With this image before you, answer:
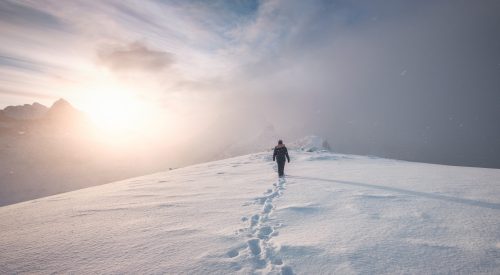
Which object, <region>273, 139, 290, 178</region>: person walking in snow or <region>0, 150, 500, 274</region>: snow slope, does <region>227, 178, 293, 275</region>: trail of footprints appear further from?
<region>273, 139, 290, 178</region>: person walking in snow

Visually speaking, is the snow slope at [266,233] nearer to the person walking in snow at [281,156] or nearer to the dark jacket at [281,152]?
the person walking in snow at [281,156]

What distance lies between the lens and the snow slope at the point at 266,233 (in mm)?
3680

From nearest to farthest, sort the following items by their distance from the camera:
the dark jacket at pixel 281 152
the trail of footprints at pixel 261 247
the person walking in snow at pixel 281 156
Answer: the trail of footprints at pixel 261 247, the person walking in snow at pixel 281 156, the dark jacket at pixel 281 152

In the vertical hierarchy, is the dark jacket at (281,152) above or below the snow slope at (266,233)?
above

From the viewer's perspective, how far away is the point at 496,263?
3480 mm

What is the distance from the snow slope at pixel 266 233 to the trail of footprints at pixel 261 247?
0.06 feet

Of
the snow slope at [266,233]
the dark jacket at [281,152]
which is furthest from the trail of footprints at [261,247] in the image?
the dark jacket at [281,152]

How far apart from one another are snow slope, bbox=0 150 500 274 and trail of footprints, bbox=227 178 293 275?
2cm

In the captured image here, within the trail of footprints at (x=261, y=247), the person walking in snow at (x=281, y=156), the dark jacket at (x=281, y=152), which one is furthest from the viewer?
the dark jacket at (x=281, y=152)

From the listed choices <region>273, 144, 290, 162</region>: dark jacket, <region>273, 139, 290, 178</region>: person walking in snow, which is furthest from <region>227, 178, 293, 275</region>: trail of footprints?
<region>273, 144, 290, 162</region>: dark jacket

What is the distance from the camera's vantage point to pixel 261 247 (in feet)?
14.2

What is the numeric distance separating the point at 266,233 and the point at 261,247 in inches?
27.2

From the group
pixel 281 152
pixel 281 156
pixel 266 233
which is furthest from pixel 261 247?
pixel 281 152

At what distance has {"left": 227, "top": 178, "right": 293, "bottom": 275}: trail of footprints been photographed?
3.67 m
